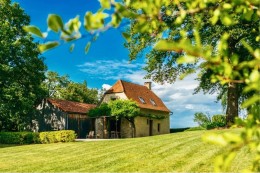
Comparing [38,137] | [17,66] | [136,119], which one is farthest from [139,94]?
[38,137]

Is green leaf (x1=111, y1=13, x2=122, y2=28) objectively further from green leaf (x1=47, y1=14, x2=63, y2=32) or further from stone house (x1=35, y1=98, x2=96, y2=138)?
stone house (x1=35, y1=98, x2=96, y2=138)

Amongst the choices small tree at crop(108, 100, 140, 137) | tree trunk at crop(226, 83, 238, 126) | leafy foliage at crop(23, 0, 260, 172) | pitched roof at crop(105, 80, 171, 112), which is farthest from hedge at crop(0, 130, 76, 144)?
leafy foliage at crop(23, 0, 260, 172)

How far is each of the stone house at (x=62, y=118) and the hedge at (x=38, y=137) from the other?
8480mm

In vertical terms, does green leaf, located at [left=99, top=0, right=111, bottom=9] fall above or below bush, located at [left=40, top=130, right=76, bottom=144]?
above

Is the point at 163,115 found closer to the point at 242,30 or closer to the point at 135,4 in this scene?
the point at 242,30

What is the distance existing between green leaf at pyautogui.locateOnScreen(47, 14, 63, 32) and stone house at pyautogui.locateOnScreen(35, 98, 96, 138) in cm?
3955

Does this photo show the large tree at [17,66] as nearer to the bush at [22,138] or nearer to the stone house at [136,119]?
the bush at [22,138]

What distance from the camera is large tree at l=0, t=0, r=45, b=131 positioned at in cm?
3512

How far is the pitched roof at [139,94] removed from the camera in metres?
43.7

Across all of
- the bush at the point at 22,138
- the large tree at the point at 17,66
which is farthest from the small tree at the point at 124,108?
the bush at the point at 22,138

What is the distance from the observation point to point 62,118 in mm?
42031

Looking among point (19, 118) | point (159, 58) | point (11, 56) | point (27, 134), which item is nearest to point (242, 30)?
point (159, 58)

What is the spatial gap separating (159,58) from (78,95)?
3610 cm

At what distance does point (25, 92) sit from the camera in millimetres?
37312
